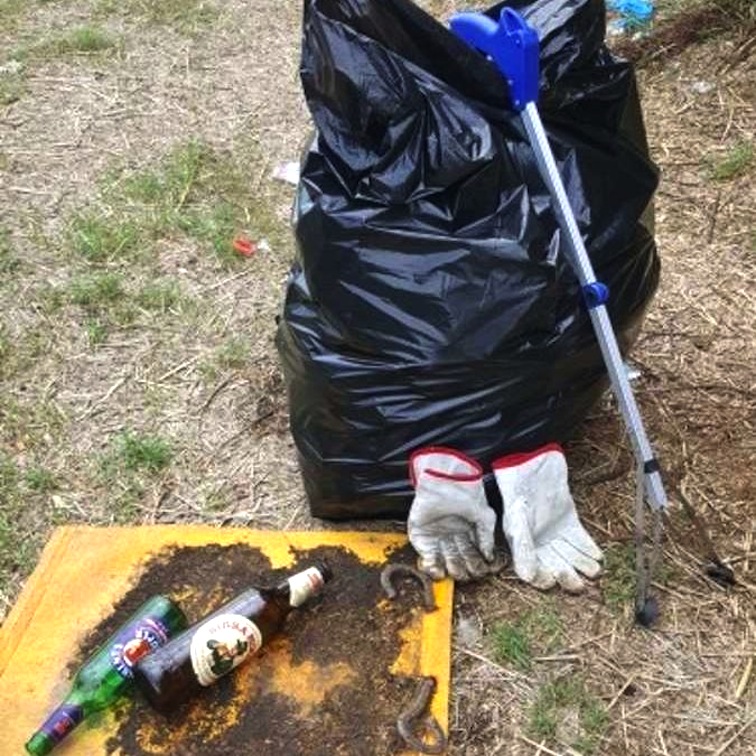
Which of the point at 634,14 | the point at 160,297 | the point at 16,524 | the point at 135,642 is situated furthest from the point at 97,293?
the point at 634,14

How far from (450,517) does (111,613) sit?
2.25ft

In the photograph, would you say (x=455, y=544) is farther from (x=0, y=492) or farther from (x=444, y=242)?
(x=0, y=492)

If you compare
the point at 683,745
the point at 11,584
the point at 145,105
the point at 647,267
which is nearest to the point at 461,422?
the point at 647,267

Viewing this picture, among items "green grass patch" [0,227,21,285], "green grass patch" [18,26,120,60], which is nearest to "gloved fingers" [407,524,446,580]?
"green grass patch" [0,227,21,285]

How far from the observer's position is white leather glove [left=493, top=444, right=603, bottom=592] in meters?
1.94

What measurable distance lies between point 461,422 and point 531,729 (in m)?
0.55

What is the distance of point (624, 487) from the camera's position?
7.10ft

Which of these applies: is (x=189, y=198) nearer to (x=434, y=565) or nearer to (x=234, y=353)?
(x=234, y=353)

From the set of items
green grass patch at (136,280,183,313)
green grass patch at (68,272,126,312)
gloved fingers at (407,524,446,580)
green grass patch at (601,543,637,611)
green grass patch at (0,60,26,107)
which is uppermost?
green grass patch at (0,60,26,107)

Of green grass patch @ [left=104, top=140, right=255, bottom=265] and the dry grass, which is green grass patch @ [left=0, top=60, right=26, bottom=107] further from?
green grass patch @ [left=104, top=140, right=255, bottom=265]

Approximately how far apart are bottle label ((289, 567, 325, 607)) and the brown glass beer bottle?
41 mm

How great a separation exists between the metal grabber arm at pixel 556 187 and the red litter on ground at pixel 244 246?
1298 millimetres

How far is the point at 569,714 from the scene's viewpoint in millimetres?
1779

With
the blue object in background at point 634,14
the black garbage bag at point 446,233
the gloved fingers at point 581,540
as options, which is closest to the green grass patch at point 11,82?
the blue object in background at point 634,14
